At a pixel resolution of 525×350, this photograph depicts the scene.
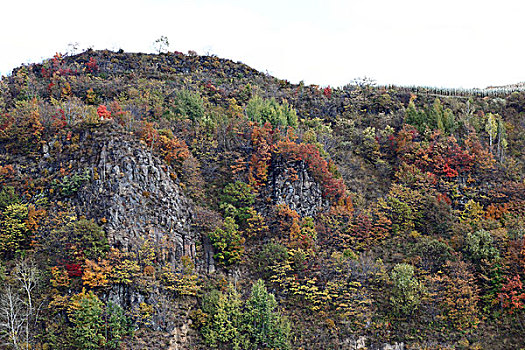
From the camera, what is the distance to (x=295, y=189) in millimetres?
51375

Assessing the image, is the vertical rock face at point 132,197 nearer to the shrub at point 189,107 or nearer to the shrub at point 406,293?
the shrub at point 189,107

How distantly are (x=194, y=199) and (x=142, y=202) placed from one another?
765 cm

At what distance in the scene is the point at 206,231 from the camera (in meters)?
46.2

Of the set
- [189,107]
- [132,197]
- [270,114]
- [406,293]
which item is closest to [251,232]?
[132,197]

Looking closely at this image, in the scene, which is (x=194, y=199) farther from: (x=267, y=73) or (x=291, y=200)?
(x=267, y=73)

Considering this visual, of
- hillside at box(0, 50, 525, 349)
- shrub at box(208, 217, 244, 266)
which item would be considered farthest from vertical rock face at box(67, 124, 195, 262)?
shrub at box(208, 217, 244, 266)

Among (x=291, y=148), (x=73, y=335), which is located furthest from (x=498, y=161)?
(x=73, y=335)

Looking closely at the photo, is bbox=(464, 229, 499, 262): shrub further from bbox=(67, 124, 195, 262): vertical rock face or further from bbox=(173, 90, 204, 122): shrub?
bbox=(173, 90, 204, 122): shrub

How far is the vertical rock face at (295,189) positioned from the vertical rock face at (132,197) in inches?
413

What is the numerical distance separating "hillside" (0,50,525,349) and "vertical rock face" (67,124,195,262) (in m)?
0.16

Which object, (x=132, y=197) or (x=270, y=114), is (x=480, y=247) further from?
(x=132, y=197)

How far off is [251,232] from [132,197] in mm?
13548

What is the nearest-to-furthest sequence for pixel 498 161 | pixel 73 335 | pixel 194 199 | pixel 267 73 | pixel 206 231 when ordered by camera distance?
pixel 73 335 → pixel 206 231 → pixel 194 199 → pixel 498 161 → pixel 267 73

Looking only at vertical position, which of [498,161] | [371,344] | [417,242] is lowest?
[371,344]
